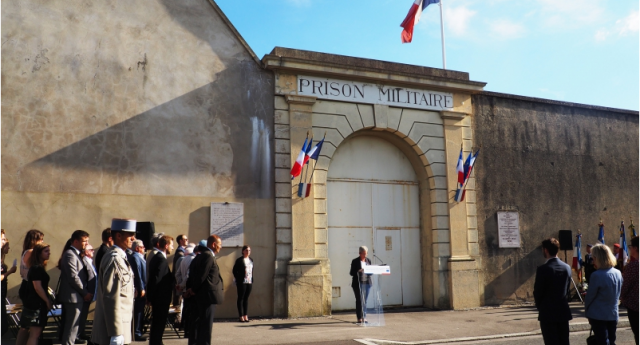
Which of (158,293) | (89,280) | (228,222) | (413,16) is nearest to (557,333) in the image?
(158,293)

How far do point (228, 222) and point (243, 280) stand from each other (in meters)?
1.28

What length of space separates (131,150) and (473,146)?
25.7 ft

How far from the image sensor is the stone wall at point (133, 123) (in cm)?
1002

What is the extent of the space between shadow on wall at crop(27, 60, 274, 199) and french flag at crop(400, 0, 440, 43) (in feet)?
13.7

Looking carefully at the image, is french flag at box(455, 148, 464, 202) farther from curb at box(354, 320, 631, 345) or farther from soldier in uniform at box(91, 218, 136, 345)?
soldier in uniform at box(91, 218, 136, 345)

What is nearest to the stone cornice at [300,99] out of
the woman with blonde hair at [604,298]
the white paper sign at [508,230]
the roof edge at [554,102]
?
the roof edge at [554,102]

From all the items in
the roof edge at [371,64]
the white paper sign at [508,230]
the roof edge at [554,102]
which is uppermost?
the roof edge at [371,64]

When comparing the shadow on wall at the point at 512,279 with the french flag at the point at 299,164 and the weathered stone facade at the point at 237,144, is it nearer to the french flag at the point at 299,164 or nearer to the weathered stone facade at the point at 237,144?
the weathered stone facade at the point at 237,144

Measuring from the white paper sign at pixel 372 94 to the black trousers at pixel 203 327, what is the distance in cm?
624

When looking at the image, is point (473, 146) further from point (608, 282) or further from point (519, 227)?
point (608, 282)

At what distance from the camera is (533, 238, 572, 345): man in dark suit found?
5870mm

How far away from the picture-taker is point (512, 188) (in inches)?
548

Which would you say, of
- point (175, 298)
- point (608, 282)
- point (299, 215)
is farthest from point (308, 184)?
point (608, 282)

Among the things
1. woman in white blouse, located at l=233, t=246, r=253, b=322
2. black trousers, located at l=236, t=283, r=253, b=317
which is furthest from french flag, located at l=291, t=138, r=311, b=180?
black trousers, located at l=236, t=283, r=253, b=317
